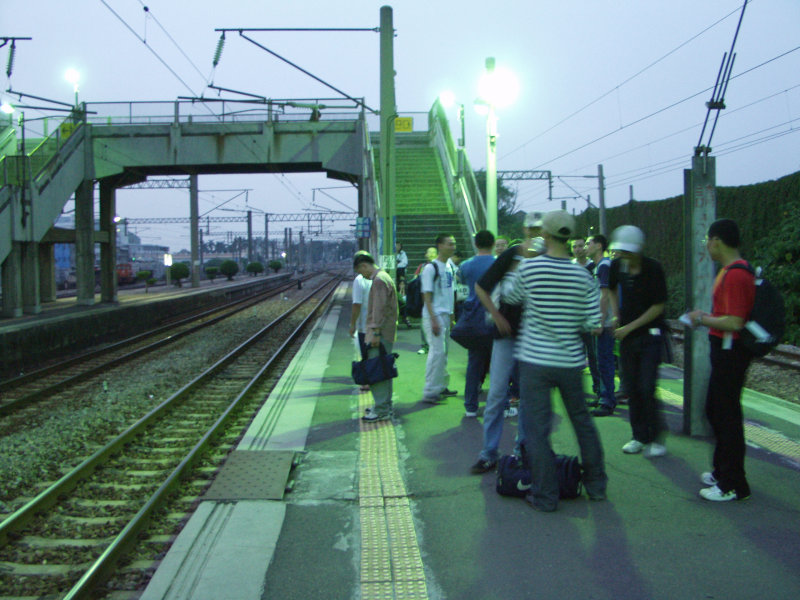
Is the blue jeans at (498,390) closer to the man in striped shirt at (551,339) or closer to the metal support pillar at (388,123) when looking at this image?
the man in striped shirt at (551,339)

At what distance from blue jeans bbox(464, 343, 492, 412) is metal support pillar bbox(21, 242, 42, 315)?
19838 millimetres

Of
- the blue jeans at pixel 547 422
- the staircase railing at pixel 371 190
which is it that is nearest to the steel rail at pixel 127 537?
the blue jeans at pixel 547 422

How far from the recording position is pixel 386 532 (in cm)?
435

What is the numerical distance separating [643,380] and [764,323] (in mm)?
1174

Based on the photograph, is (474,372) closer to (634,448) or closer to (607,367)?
(607,367)

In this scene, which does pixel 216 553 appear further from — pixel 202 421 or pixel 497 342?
pixel 202 421

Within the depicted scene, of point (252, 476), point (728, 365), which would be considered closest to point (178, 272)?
point (252, 476)

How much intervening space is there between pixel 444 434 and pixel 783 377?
676cm

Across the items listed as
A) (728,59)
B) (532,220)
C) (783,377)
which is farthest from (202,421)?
(783,377)

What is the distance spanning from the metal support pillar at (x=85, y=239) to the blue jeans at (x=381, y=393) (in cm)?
2164

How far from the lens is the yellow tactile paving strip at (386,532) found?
3.62m

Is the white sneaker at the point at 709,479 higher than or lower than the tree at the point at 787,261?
lower

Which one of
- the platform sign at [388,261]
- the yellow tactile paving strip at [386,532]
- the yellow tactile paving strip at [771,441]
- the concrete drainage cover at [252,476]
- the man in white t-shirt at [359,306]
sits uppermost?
the platform sign at [388,261]

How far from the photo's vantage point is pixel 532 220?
18.0ft
